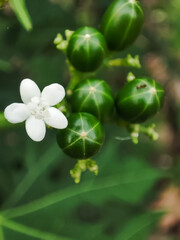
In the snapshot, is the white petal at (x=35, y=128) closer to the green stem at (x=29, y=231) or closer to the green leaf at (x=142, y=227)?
the green stem at (x=29, y=231)

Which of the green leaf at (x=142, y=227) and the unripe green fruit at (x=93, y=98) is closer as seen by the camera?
the unripe green fruit at (x=93, y=98)

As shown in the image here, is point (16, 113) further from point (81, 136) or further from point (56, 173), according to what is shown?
point (56, 173)

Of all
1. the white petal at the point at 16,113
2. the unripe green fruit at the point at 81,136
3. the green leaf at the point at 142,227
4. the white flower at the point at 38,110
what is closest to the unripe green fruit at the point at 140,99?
the unripe green fruit at the point at 81,136

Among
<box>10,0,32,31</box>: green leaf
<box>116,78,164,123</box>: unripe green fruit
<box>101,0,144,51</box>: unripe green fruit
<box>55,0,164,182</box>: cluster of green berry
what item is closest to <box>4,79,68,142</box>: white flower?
<box>55,0,164,182</box>: cluster of green berry

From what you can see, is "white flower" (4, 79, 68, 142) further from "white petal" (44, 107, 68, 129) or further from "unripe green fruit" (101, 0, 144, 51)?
"unripe green fruit" (101, 0, 144, 51)

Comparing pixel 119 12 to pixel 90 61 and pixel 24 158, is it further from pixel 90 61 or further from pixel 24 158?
pixel 24 158

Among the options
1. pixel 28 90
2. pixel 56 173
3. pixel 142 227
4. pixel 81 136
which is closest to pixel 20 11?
pixel 28 90

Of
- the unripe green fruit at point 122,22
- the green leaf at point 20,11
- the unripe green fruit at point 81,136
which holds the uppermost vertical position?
the unripe green fruit at point 122,22
